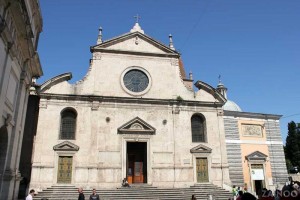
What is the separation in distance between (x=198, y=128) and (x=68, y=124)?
10.1 metres

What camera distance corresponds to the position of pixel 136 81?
22516 millimetres

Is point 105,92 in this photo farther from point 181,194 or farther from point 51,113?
point 181,194

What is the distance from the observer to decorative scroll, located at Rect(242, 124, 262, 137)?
2411 cm

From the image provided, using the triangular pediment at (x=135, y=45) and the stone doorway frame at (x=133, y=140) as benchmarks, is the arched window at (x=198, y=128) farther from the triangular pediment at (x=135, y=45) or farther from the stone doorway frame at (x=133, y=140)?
the triangular pediment at (x=135, y=45)

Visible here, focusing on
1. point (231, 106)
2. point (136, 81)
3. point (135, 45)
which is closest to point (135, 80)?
A: point (136, 81)

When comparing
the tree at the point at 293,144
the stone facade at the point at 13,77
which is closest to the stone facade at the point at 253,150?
the stone facade at the point at 13,77

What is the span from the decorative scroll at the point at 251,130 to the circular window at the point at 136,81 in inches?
361

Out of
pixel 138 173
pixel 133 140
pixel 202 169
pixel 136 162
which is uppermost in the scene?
pixel 133 140

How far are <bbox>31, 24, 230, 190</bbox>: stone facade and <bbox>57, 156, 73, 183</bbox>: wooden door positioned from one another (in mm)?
69

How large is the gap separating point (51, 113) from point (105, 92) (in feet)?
13.6

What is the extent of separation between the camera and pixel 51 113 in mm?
20047

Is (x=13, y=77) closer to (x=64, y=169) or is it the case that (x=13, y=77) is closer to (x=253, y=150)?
(x=64, y=169)

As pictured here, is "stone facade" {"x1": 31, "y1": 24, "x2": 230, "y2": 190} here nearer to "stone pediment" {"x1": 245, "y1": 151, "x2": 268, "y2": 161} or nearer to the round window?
the round window

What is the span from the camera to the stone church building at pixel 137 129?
19406mm
